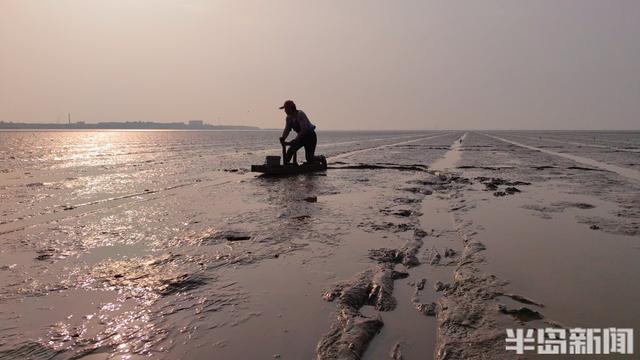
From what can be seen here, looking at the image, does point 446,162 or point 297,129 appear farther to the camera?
point 446,162

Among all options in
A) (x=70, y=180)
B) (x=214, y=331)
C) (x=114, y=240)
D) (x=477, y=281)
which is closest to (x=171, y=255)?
(x=114, y=240)

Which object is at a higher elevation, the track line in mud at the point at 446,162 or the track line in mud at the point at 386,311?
the track line in mud at the point at 446,162

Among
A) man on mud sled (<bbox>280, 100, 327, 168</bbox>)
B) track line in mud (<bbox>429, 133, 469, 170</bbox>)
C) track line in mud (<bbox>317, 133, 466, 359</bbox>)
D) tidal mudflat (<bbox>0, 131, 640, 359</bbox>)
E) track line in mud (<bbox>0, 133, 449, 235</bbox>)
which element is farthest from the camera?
track line in mud (<bbox>429, 133, 469, 170</bbox>)

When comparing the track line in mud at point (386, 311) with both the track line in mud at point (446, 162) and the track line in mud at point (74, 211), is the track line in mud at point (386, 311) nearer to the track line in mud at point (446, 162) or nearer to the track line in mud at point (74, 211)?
the track line in mud at point (74, 211)

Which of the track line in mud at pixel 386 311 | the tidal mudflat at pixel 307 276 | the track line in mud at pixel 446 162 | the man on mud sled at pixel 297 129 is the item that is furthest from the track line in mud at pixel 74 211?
the track line in mud at pixel 446 162

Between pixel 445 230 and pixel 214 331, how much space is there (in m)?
4.22

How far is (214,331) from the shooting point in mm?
3031

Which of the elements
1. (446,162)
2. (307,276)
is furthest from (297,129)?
(307,276)

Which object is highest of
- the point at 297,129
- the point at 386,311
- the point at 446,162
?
the point at 297,129

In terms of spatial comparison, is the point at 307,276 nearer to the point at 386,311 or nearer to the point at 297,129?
the point at 386,311

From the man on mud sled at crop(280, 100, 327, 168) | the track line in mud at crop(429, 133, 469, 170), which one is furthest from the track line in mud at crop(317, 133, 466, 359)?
the track line in mud at crop(429, 133, 469, 170)

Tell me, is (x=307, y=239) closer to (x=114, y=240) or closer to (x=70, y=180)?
(x=114, y=240)

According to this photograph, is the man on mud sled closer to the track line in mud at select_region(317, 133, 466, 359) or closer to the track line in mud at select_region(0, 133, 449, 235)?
the track line in mud at select_region(0, 133, 449, 235)

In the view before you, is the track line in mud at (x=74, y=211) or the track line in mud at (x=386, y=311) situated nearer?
the track line in mud at (x=386, y=311)
